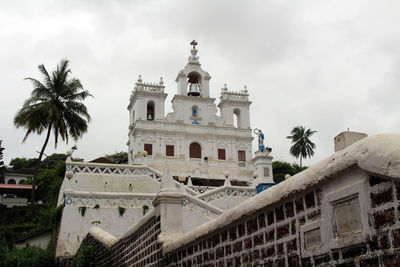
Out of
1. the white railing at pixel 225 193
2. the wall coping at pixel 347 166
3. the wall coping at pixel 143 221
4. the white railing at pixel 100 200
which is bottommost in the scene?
the wall coping at pixel 347 166

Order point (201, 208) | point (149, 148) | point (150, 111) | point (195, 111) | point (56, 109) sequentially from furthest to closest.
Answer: point (195, 111)
point (150, 111)
point (149, 148)
point (56, 109)
point (201, 208)

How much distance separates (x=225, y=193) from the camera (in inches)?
781

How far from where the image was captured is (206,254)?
5371 mm

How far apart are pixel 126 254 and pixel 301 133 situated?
4551 centimetres

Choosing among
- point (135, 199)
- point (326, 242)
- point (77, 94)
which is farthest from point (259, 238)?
point (77, 94)

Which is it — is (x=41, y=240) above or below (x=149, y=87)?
below

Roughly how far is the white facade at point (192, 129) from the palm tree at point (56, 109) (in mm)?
13176

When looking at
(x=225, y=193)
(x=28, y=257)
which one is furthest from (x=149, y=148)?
(x=28, y=257)

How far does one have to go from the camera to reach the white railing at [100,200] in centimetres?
1659

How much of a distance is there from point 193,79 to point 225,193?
94.4ft

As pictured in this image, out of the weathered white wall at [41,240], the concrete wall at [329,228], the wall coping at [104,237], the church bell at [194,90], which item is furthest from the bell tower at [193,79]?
the concrete wall at [329,228]

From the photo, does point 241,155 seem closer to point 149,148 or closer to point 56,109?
point 149,148

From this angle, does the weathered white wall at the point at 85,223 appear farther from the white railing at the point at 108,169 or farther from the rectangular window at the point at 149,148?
the rectangular window at the point at 149,148

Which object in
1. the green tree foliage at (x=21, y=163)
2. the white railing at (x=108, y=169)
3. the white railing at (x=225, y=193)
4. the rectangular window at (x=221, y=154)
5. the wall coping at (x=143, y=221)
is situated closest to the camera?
the wall coping at (x=143, y=221)
